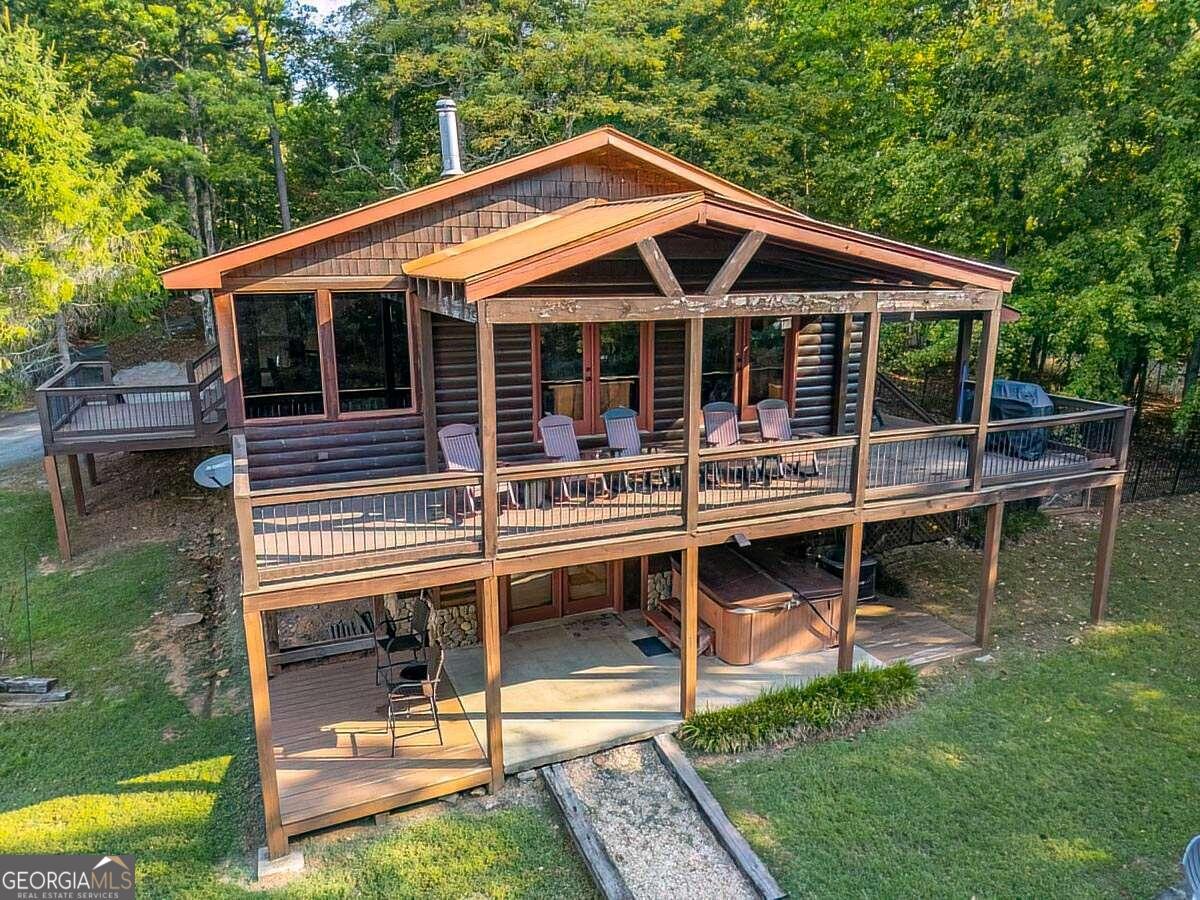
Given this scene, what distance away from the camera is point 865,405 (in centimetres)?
975

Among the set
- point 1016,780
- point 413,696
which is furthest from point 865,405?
point 413,696

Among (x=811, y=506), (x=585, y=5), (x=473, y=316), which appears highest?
(x=585, y=5)

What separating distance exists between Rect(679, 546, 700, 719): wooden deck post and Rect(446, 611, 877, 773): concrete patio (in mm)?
327

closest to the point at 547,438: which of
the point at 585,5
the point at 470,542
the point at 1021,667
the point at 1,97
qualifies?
the point at 470,542

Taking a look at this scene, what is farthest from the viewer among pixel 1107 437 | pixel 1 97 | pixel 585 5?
pixel 585 5

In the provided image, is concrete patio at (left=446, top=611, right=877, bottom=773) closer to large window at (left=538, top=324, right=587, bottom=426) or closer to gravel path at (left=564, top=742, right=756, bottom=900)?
gravel path at (left=564, top=742, right=756, bottom=900)

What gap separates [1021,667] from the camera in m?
10.9

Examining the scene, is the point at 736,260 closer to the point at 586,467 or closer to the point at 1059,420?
the point at 586,467

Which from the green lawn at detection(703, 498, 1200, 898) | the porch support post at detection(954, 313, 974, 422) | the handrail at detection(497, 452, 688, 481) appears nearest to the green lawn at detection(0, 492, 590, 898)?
the green lawn at detection(703, 498, 1200, 898)

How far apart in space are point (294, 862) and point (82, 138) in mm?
18127

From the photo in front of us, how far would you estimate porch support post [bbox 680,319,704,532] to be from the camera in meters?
8.76

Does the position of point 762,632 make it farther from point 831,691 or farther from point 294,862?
point 294,862

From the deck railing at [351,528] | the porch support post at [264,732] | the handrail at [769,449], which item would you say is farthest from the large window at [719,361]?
the porch support post at [264,732]

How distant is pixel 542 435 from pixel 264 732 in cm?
507
